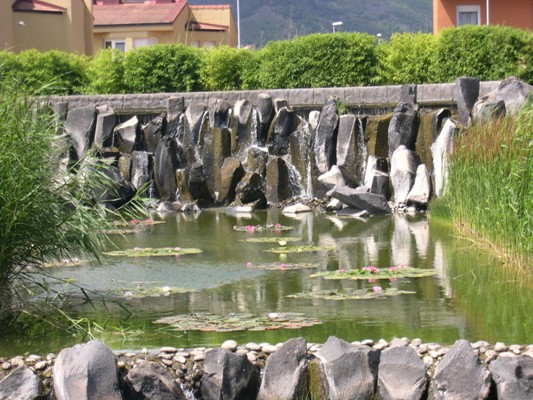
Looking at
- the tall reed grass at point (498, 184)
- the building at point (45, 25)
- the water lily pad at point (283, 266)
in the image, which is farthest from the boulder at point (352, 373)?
the building at point (45, 25)

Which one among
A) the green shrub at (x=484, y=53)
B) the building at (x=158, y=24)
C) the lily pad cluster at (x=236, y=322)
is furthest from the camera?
the building at (x=158, y=24)

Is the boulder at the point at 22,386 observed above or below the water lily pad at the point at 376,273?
below

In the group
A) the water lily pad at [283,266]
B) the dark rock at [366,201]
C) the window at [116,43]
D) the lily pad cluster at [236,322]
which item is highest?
the window at [116,43]

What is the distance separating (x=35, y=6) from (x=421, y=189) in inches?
897

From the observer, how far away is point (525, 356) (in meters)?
6.44

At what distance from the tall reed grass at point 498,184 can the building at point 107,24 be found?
1748 centimetres

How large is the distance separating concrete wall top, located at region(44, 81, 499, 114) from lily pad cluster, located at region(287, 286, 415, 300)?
400 inches

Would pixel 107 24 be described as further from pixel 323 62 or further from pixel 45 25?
pixel 323 62

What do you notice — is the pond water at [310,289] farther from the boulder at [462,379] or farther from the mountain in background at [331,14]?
the mountain in background at [331,14]

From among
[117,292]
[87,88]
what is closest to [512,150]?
[117,292]

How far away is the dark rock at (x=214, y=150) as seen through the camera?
→ 1953cm

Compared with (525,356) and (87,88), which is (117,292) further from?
(87,88)

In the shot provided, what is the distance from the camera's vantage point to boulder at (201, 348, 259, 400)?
6555 mm

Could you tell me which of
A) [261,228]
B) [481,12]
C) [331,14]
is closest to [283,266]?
[261,228]
